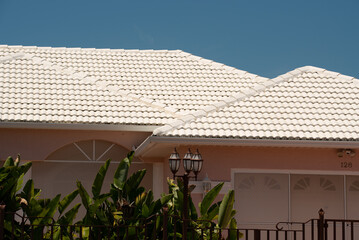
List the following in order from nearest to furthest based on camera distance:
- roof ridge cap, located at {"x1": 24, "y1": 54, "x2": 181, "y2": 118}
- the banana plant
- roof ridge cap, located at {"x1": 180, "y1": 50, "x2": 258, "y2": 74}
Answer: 1. the banana plant
2. roof ridge cap, located at {"x1": 24, "y1": 54, "x2": 181, "y2": 118}
3. roof ridge cap, located at {"x1": 180, "y1": 50, "x2": 258, "y2": 74}

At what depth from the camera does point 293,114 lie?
1631 centimetres

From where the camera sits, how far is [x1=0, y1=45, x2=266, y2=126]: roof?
17.2 metres

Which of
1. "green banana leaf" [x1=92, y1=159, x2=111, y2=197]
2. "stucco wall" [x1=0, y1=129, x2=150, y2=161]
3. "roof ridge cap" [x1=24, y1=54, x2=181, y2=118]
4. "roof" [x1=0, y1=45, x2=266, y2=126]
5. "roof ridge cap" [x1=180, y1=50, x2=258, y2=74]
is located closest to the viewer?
"green banana leaf" [x1=92, y1=159, x2=111, y2=197]

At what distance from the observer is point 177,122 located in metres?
15.4

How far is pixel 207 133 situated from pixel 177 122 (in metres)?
0.84

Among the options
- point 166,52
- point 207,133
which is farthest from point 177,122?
point 166,52

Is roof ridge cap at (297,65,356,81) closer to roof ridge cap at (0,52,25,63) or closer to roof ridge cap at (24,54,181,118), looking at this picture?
roof ridge cap at (24,54,181,118)

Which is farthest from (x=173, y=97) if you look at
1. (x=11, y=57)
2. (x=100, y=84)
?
(x=11, y=57)

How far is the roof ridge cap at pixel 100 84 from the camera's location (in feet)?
59.0

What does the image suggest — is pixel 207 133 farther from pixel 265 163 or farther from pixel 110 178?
pixel 110 178

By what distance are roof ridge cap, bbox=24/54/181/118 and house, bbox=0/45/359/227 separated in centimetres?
3

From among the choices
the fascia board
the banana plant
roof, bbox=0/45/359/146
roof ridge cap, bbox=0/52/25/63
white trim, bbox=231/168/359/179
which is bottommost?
the banana plant

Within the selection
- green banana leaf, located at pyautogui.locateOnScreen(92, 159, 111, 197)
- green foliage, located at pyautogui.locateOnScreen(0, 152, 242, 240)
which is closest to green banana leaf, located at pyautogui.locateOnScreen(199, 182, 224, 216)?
green foliage, located at pyautogui.locateOnScreen(0, 152, 242, 240)

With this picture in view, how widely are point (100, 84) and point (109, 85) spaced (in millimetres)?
240
